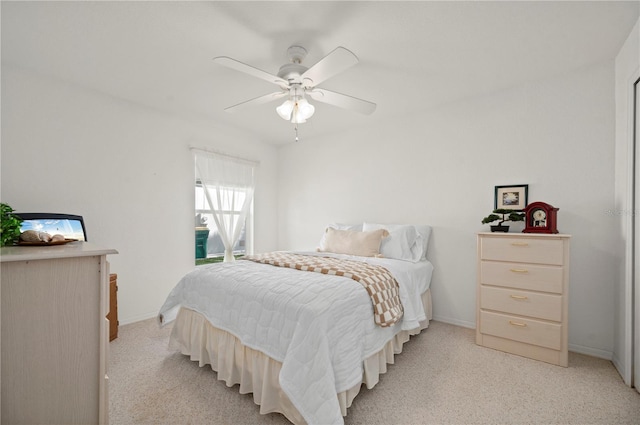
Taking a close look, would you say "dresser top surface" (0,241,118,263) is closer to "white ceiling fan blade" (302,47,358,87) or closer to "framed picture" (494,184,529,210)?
"white ceiling fan blade" (302,47,358,87)

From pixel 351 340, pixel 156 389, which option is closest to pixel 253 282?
pixel 351 340

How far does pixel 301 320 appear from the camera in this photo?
153cm

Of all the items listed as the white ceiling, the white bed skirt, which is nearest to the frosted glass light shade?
the white ceiling

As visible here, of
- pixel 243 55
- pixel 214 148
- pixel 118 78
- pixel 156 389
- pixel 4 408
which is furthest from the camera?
pixel 214 148

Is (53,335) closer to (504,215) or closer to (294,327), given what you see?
(294,327)

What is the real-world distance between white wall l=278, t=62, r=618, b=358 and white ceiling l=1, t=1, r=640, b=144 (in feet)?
0.99

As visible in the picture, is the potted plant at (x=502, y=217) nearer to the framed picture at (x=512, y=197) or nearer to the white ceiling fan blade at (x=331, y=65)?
the framed picture at (x=512, y=197)

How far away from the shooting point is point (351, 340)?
65.4 inches

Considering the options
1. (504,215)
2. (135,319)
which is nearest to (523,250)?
(504,215)

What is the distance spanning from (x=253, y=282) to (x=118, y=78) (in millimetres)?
2329

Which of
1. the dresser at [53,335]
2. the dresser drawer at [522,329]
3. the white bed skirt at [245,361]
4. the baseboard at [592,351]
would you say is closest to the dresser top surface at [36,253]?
the dresser at [53,335]

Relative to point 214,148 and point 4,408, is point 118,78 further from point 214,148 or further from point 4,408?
point 4,408

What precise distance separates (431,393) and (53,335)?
2.05 metres

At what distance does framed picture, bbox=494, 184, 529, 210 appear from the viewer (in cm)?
271
